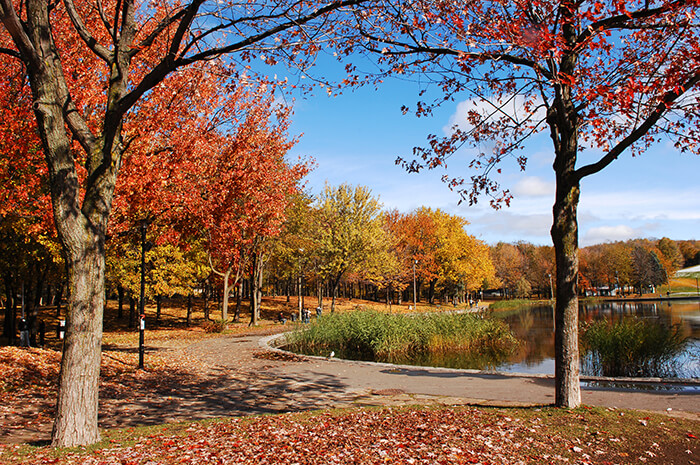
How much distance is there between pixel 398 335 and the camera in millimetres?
16125

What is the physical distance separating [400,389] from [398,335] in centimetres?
702

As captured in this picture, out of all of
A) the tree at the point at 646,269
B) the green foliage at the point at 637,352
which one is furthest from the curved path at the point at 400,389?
the tree at the point at 646,269

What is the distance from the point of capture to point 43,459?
4516mm

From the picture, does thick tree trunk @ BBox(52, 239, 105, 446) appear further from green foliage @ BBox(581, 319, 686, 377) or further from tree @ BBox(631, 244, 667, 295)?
tree @ BBox(631, 244, 667, 295)

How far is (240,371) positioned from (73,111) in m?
8.16

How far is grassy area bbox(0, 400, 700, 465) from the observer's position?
459 cm

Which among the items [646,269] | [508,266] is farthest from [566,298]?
[646,269]

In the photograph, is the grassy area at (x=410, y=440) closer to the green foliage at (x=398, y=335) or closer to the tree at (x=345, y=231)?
the green foliage at (x=398, y=335)

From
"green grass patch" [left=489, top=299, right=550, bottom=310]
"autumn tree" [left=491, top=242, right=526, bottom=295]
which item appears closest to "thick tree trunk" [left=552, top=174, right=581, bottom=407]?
"green grass patch" [left=489, top=299, right=550, bottom=310]

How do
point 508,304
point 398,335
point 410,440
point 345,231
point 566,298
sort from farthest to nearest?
point 508,304 < point 345,231 < point 398,335 < point 566,298 < point 410,440

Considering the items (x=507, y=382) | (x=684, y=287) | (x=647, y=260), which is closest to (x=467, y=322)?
(x=507, y=382)

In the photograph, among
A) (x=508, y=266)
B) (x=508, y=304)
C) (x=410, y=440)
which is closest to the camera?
(x=410, y=440)

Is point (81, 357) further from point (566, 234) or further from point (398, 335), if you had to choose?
point (398, 335)

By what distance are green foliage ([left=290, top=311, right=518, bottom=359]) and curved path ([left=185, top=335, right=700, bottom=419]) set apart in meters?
3.12
